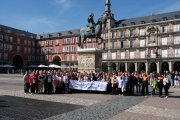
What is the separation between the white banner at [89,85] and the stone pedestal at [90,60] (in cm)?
541

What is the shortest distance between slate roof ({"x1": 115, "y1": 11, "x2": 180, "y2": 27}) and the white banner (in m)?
44.8

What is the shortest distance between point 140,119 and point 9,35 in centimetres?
6702

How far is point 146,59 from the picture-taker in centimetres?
5738

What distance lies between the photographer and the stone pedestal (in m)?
22.0

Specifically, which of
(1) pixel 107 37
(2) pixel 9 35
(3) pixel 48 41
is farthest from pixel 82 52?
(3) pixel 48 41

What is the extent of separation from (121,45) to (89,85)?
155 feet

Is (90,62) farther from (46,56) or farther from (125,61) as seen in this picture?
(46,56)

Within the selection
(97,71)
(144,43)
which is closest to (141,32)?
(144,43)

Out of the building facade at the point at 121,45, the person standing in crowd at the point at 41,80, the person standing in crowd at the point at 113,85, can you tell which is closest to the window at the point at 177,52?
the building facade at the point at 121,45

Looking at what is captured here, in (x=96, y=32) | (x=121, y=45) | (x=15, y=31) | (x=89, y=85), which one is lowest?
(x=89, y=85)

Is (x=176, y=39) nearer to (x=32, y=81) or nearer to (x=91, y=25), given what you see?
(x=91, y=25)

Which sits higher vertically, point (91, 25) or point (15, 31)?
point (15, 31)

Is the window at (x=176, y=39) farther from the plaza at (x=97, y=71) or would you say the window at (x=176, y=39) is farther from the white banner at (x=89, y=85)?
the white banner at (x=89, y=85)

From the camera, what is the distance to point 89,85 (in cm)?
1655
